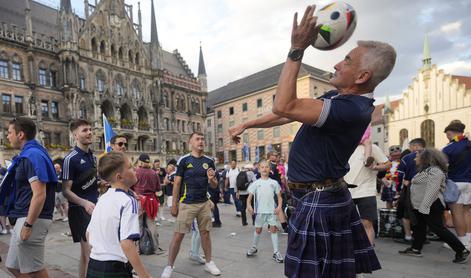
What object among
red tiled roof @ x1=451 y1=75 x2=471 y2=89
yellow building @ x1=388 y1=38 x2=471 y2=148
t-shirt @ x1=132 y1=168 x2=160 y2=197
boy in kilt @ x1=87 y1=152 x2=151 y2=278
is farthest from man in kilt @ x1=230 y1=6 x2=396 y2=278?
red tiled roof @ x1=451 y1=75 x2=471 y2=89

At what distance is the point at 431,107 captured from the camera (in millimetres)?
44062

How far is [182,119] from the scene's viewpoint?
49.8 metres

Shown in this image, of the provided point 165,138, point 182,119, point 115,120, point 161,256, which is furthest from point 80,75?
point 161,256

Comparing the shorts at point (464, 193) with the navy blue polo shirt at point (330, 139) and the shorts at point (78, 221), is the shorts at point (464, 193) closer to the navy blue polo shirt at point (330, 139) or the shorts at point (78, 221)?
the navy blue polo shirt at point (330, 139)

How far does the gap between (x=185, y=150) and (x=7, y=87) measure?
78.9 ft

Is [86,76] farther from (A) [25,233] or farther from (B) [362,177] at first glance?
(B) [362,177]

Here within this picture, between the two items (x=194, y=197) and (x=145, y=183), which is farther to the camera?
(x=145, y=183)

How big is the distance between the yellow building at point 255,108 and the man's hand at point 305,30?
38.8 meters

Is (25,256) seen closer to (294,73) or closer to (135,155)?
(294,73)

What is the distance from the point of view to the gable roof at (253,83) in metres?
46.5

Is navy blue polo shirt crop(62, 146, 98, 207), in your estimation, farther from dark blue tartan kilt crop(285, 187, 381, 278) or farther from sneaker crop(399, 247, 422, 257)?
sneaker crop(399, 247, 422, 257)

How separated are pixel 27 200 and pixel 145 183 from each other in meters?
3.71

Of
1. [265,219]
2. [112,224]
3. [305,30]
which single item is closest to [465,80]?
[265,219]

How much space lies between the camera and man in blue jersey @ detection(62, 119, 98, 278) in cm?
408
